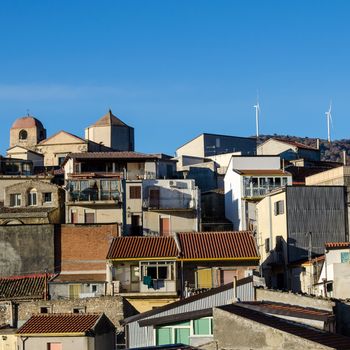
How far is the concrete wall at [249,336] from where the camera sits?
2900 cm

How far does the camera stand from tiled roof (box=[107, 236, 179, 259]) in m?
58.6

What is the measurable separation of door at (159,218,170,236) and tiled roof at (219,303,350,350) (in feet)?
127

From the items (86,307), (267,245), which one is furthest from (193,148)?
(86,307)

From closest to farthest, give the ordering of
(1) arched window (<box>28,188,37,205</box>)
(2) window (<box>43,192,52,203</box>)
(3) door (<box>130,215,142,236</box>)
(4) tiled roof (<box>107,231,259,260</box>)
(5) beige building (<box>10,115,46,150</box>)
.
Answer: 1. (4) tiled roof (<box>107,231,259,260</box>)
2. (3) door (<box>130,215,142,236</box>)
3. (1) arched window (<box>28,188,37,205</box>)
4. (2) window (<box>43,192,52,203</box>)
5. (5) beige building (<box>10,115,46,150</box>)

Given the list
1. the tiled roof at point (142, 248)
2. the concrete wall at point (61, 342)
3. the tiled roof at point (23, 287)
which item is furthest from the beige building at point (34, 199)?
the concrete wall at point (61, 342)

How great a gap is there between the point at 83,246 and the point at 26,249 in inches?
154

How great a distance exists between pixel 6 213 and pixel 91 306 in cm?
2153

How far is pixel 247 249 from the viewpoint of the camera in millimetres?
59188

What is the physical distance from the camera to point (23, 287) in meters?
61.6

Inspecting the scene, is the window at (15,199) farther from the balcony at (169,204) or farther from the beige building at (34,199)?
the balcony at (169,204)

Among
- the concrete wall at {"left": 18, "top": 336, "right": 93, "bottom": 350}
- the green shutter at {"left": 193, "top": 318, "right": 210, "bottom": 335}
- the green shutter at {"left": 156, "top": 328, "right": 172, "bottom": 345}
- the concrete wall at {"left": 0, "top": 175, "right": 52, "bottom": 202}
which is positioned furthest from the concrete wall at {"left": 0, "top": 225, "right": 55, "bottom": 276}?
the green shutter at {"left": 193, "top": 318, "right": 210, "bottom": 335}

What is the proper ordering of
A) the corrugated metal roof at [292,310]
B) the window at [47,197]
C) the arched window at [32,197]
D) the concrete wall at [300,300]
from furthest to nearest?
the window at [47,197] < the arched window at [32,197] < the concrete wall at [300,300] < the corrugated metal roof at [292,310]

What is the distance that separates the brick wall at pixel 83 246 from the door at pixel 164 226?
655cm

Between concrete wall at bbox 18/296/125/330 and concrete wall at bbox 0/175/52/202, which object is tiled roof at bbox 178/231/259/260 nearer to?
concrete wall at bbox 18/296/125/330
